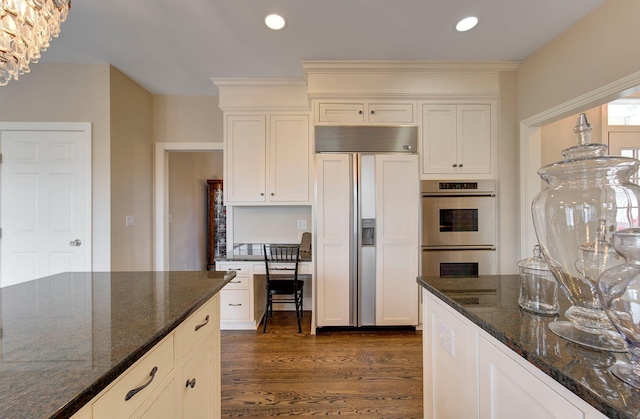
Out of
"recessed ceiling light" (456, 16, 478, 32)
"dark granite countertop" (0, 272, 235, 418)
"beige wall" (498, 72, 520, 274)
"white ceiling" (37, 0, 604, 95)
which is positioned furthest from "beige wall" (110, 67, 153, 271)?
"beige wall" (498, 72, 520, 274)

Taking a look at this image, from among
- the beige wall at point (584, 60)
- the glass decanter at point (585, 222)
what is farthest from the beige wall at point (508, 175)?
the glass decanter at point (585, 222)

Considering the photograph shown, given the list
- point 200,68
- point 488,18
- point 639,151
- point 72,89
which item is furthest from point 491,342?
point 639,151

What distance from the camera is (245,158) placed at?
10.0 ft

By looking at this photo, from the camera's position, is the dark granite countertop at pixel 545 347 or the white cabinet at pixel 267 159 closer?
the dark granite countertop at pixel 545 347

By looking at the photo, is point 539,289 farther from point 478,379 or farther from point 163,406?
point 163,406

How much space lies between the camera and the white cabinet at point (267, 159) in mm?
3045

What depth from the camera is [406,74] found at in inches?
106

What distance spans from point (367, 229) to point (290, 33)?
1.88 m

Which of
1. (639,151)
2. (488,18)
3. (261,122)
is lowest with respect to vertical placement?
(639,151)

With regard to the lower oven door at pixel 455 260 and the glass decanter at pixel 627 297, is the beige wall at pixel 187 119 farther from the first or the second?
the glass decanter at pixel 627 297

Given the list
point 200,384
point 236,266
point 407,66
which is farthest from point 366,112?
point 200,384

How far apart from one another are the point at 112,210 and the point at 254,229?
1.50m

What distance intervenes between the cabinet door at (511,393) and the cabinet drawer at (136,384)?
1.07 m

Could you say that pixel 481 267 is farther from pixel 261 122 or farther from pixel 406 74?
pixel 261 122
